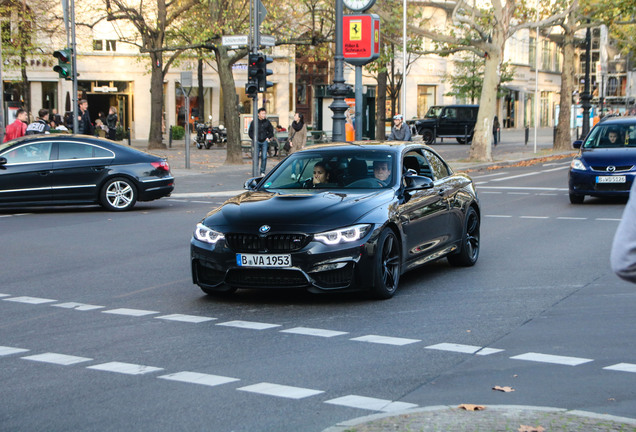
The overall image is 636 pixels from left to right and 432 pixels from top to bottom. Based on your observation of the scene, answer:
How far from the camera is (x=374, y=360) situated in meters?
6.57

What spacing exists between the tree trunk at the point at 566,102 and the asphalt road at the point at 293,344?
113 feet

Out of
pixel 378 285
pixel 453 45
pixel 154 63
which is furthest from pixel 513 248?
pixel 154 63

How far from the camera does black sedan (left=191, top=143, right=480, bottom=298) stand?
27.8 ft

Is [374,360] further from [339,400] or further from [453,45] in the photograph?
[453,45]

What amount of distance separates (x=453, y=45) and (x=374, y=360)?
30.8 m

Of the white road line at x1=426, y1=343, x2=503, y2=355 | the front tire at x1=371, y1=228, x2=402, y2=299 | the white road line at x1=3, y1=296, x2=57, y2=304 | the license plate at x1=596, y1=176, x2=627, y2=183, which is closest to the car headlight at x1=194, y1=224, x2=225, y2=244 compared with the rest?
the front tire at x1=371, y1=228, x2=402, y2=299

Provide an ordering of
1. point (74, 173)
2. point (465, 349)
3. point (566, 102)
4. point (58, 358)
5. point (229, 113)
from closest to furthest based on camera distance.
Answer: point (58, 358)
point (465, 349)
point (74, 173)
point (229, 113)
point (566, 102)

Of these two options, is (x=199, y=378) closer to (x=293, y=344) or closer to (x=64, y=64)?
(x=293, y=344)

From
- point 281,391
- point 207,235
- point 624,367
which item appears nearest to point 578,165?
point 207,235

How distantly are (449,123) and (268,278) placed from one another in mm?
48129


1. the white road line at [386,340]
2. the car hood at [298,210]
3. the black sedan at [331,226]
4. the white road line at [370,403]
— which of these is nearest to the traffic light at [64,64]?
the black sedan at [331,226]

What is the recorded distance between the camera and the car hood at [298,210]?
8.53 m

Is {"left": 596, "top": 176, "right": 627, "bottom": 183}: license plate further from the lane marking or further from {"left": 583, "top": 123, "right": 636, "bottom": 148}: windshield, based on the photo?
the lane marking

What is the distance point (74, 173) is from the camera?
1817 centimetres
